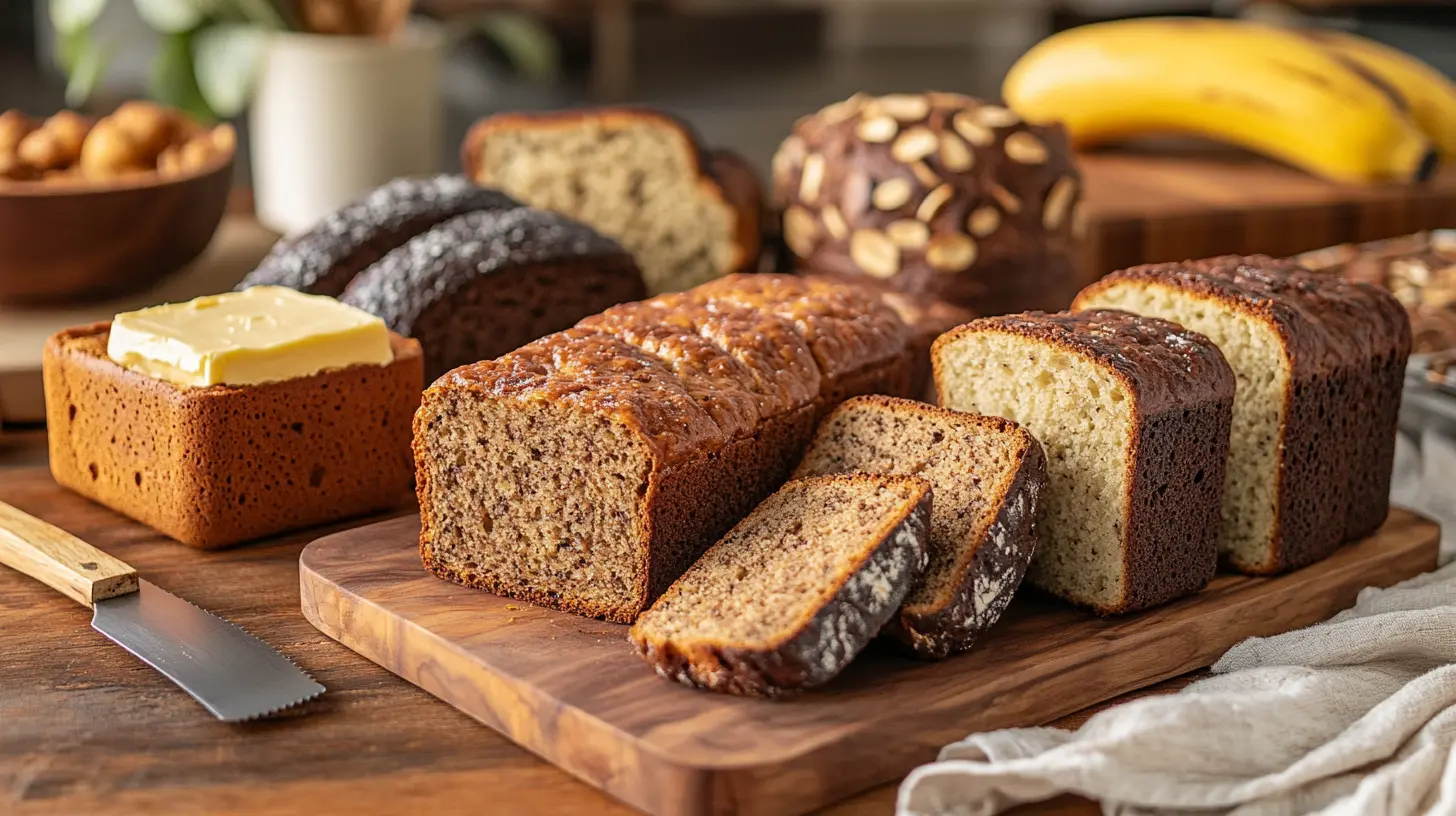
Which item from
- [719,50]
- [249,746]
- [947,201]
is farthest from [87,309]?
[719,50]

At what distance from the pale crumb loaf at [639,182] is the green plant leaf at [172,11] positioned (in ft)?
3.79

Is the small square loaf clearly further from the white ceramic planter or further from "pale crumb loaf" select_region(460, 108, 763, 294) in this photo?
the white ceramic planter

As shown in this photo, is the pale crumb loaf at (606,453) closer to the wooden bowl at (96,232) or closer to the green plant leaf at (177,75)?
the wooden bowl at (96,232)

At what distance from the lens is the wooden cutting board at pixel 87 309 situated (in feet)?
10.5

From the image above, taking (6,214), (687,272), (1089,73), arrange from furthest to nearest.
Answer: (1089,73)
(687,272)
(6,214)

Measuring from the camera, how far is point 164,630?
7.49 feet

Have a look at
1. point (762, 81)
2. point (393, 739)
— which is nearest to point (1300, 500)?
point (393, 739)

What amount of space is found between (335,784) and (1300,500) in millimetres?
1586

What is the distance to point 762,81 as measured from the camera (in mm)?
9172

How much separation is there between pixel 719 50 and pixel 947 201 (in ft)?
20.6

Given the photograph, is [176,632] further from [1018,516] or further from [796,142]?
[796,142]

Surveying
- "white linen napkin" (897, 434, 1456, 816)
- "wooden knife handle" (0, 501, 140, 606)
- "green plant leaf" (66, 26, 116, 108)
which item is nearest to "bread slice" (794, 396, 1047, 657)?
"white linen napkin" (897, 434, 1456, 816)

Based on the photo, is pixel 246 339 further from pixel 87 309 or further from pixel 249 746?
pixel 87 309

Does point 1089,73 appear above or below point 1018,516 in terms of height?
above
